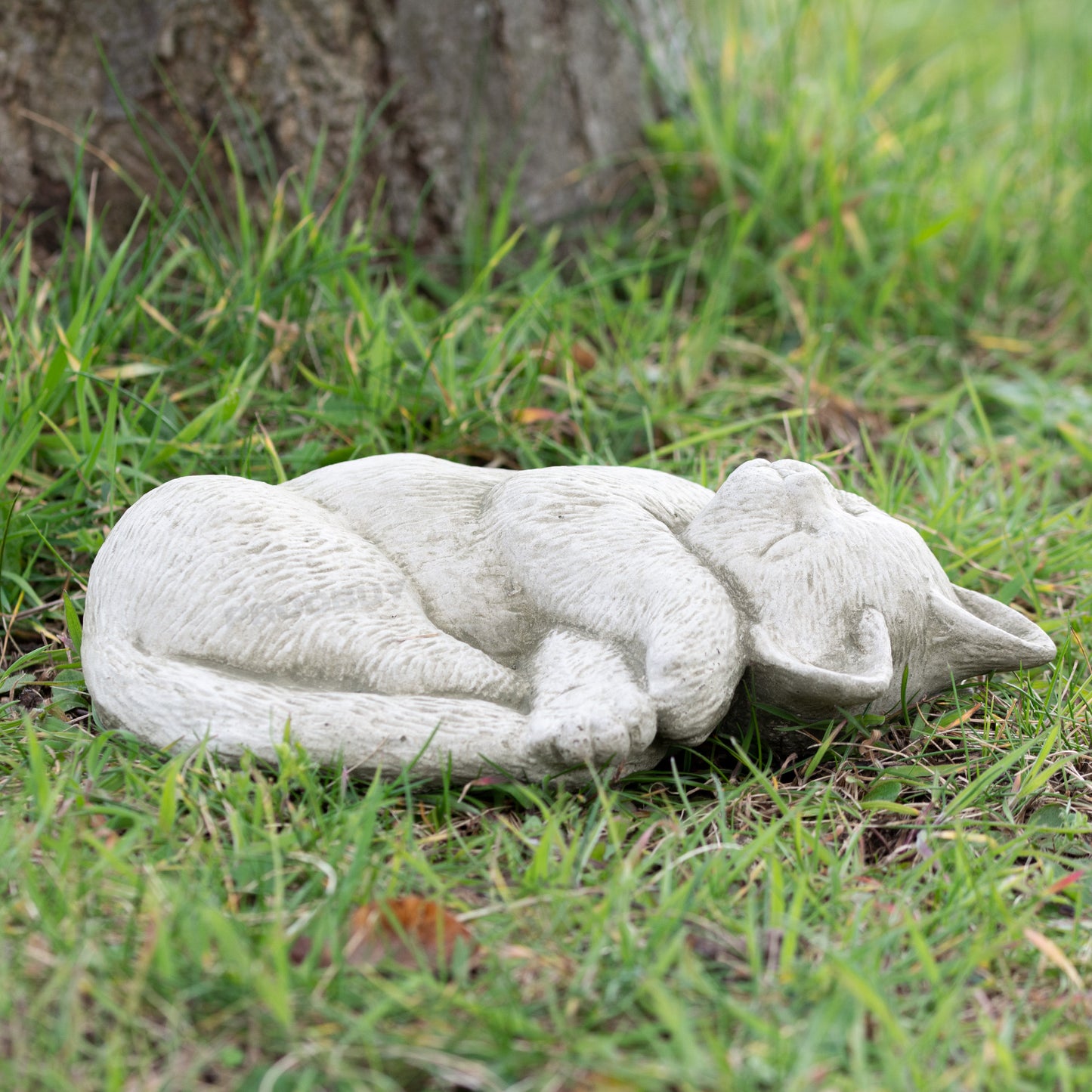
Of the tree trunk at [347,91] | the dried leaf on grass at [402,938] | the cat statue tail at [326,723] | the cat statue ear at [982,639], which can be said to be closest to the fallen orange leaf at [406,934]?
the dried leaf on grass at [402,938]

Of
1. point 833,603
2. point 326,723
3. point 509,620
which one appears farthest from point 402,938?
point 833,603

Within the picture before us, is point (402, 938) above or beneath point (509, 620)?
beneath

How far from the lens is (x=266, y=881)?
1.60 metres

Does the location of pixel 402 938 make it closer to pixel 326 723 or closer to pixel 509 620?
pixel 326 723

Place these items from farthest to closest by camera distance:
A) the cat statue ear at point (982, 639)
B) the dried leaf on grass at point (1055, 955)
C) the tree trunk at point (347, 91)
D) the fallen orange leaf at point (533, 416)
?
the tree trunk at point (347, 91), the fallen orange leaf at point (533, 416), the cat statue ear at point (982, 639), the dried leaf on grass at point (1055, 955)

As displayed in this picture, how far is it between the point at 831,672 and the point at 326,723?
805 mm

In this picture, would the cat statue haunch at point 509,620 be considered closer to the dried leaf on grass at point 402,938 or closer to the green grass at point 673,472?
the green grass at point 673,472

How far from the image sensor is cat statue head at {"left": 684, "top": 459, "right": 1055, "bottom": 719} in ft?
6.24

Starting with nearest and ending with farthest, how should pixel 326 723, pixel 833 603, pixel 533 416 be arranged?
pixel 326 723
pixel 833 603
pixel 533 416

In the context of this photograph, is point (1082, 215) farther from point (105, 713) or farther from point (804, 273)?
point (105, 713)

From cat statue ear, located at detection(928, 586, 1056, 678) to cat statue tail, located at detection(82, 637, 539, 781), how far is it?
778 mm

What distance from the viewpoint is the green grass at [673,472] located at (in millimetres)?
1385

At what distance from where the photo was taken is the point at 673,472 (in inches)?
118

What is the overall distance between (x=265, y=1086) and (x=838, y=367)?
2.90 m
